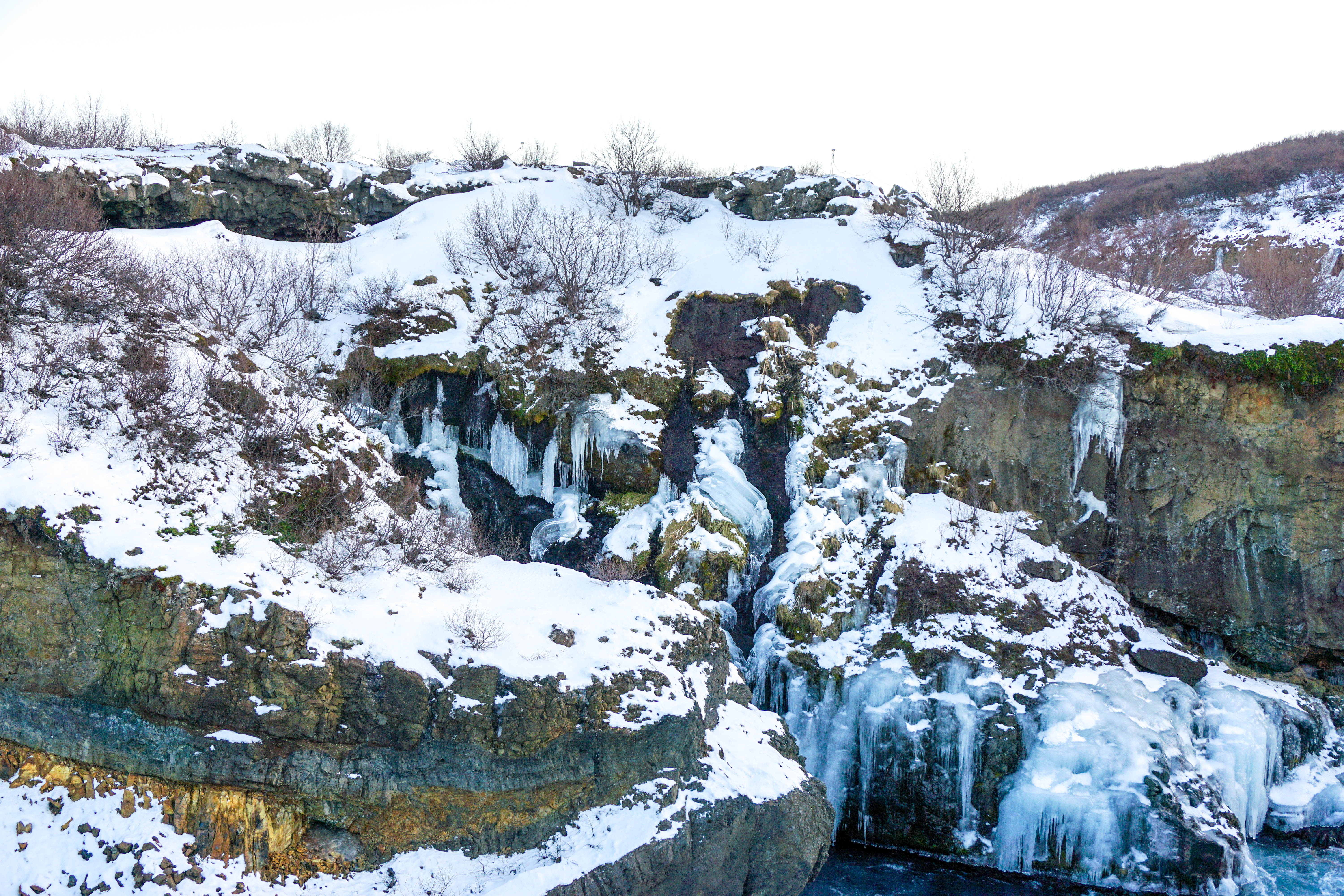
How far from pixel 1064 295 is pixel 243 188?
73.9ft

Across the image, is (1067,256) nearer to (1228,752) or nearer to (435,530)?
(1228,752)

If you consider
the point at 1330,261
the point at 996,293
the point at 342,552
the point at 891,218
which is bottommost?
the point at 342,552

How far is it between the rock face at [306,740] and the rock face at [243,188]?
15.7 metres

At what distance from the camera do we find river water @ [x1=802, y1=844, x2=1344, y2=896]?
15.0 metres

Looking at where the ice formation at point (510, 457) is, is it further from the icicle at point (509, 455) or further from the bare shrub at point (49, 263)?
the bare shrub at point (49, 263)

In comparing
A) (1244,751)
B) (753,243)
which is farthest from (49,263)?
(1244,751)

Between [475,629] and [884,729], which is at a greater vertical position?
[475,629]

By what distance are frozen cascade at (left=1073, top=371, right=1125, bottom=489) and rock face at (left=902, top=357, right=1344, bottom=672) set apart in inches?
5.6

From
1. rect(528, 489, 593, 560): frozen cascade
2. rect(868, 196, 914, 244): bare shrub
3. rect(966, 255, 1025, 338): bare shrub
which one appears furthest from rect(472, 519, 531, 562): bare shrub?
rect(868, 196, 914, 244): bare shrub

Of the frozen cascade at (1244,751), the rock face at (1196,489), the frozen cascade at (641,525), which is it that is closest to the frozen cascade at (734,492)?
the frozen cascade at (641,525)

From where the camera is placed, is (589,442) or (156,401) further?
(589,442)

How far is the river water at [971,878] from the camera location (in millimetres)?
14961

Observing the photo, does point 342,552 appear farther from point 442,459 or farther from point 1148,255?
point 1148,255

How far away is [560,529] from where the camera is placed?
1955 cm
